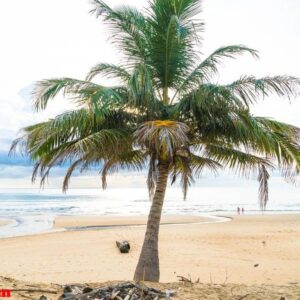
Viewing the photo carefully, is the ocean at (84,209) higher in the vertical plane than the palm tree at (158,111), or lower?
lower

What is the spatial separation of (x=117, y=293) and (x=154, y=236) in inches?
121

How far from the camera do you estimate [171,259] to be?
1680 centimetres

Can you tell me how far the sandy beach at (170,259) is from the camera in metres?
13.7

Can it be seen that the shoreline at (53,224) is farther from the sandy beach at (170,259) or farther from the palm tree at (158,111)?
the palm tree at (158,111)

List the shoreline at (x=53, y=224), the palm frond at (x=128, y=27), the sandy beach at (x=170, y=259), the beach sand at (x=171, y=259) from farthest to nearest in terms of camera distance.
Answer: the shoreline at (x=53, y=224) < the sandy beach at (x=170, y=259) < the beach sand at (x=171, y=259) < the palm frond at (x=128, y=27)

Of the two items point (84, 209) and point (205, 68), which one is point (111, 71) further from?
point (84, 209)

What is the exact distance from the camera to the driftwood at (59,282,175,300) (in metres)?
6.99

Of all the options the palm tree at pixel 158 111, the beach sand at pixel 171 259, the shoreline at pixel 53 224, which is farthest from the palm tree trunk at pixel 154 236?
the shoreline at pixel 53 224

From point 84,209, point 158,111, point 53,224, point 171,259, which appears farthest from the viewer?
point 84,209

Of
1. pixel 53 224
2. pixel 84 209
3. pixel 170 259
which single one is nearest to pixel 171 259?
pixel 170 259

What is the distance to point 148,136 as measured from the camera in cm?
841

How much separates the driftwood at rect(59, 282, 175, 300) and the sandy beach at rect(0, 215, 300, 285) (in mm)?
3597

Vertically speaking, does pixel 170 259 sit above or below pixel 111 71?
below

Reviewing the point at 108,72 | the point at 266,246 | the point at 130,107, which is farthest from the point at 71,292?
the point at 266,246
